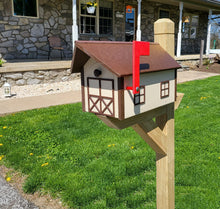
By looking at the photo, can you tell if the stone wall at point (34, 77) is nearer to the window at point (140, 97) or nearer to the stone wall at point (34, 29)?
the stone wall at point (34, 29)

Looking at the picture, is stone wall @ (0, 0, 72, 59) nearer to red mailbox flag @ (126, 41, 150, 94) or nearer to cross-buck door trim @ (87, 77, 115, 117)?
cross-buck door trim @ (87, 77, 115, 117)

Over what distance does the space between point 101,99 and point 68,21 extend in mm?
10271

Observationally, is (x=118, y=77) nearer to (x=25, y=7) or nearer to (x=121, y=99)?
(x=121, y=99)

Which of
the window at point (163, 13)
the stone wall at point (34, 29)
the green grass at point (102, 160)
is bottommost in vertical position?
the green grass at point (102, 160)

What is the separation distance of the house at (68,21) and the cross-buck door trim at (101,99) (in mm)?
7918

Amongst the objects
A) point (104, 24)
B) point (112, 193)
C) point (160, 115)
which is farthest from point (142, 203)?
point (104, 24)

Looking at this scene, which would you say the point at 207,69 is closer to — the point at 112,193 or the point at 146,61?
the point at 112,193

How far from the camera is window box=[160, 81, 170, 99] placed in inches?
52.8

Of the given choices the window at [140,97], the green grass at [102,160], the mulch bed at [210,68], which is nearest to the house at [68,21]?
the mulch bed at [210,68]

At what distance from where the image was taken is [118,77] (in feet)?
3.51

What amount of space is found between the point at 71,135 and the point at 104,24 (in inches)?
359

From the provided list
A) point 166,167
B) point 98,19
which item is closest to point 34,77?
point 98,19

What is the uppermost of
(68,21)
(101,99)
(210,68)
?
(68,21)

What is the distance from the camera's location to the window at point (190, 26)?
1619 centimetres
